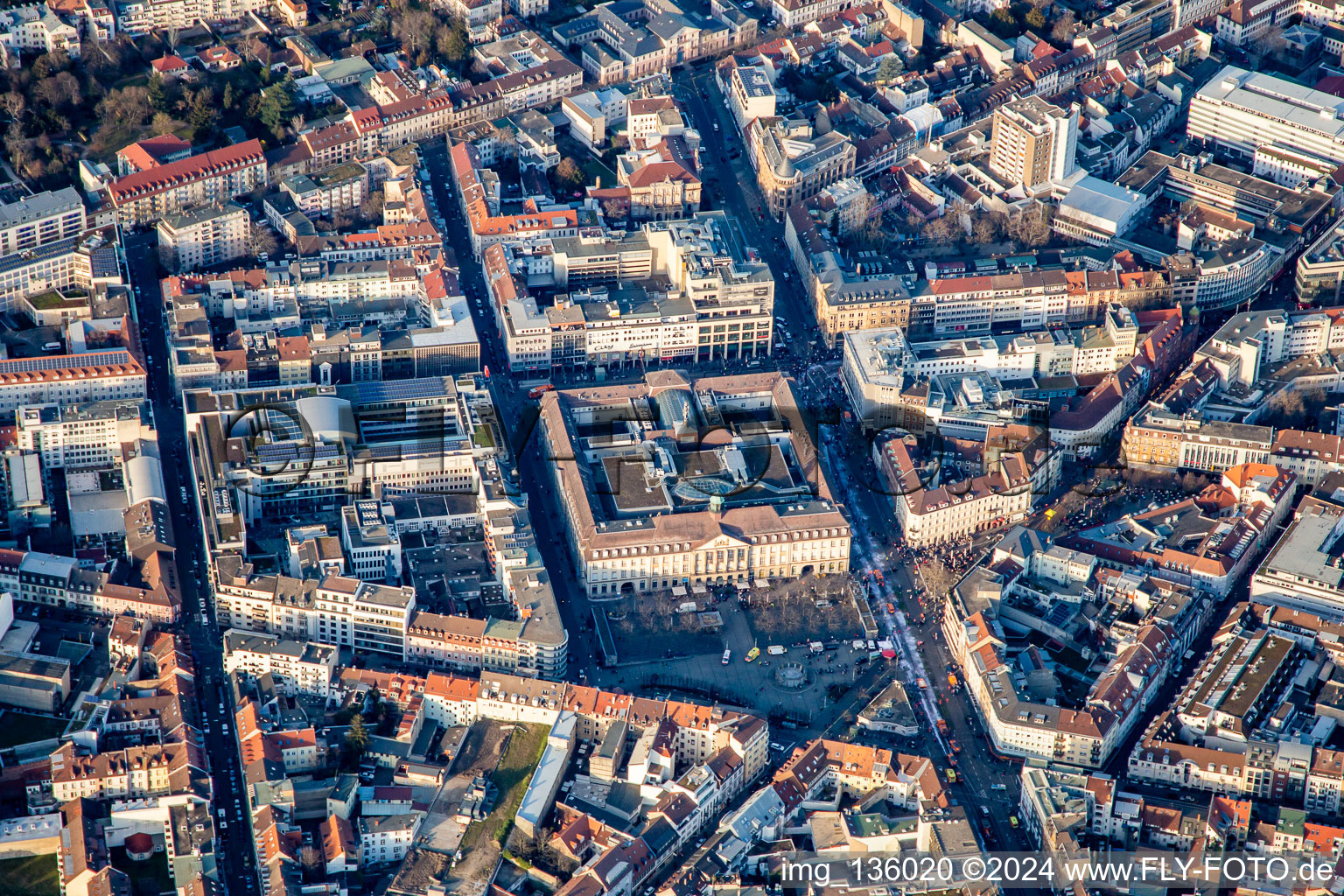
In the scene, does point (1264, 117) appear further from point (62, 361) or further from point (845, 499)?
point (62, 361)

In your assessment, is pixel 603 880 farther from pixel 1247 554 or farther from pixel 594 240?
pixel 594 240

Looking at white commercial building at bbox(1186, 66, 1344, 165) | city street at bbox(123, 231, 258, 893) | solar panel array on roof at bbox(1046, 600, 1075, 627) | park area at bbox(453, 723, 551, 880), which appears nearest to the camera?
park area at bbox(453, 723, 551, 880)

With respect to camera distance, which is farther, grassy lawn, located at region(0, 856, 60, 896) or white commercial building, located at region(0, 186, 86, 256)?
white commercial building, located at region(0, 186, 86, 256)

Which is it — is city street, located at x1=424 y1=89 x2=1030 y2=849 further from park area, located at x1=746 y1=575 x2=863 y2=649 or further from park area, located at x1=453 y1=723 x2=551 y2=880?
park area, located at x1=453 y1=723 x2=551 y2=880

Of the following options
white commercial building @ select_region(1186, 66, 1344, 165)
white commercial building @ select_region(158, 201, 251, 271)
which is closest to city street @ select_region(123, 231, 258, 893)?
white commercial building @ select_region(158, 201, 251, 271)

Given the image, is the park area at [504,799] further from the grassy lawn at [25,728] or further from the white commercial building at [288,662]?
the grassy lawn at [25,728]

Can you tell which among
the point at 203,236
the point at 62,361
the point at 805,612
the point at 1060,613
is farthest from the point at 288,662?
the point at 1060,613

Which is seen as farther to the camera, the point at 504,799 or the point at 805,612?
the point at 805,612
